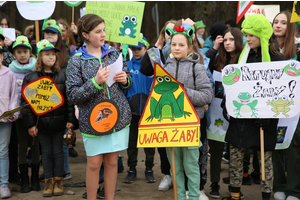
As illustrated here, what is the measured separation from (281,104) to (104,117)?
1811mm

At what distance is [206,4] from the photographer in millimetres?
9516

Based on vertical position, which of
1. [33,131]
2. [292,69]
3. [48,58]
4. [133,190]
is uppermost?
[48,58]

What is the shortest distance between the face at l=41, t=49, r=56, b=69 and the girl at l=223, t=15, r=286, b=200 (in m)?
2.39

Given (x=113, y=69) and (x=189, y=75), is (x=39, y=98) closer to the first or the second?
(x=113, y=69)

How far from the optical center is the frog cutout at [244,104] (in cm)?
346

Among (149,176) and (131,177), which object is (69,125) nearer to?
(131,177)

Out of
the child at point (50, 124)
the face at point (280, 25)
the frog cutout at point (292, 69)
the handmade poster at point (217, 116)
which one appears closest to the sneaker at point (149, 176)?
the handmade poster at point (217, 116)

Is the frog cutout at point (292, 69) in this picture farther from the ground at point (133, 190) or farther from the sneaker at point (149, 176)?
the sneaker at point (149, 176)

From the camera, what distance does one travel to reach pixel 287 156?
412 cm

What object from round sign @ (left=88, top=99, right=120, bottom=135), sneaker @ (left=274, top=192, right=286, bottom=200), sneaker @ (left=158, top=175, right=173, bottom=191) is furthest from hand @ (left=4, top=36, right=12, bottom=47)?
sneaker @ (left=274, top=192, right=286, bottom=200)

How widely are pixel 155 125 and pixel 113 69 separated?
69 cm

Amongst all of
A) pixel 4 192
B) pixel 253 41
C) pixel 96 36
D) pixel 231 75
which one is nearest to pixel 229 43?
pixel 253 41

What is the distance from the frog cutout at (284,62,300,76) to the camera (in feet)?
10.9

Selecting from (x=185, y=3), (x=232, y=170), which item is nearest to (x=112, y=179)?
(x=232, y=170)
